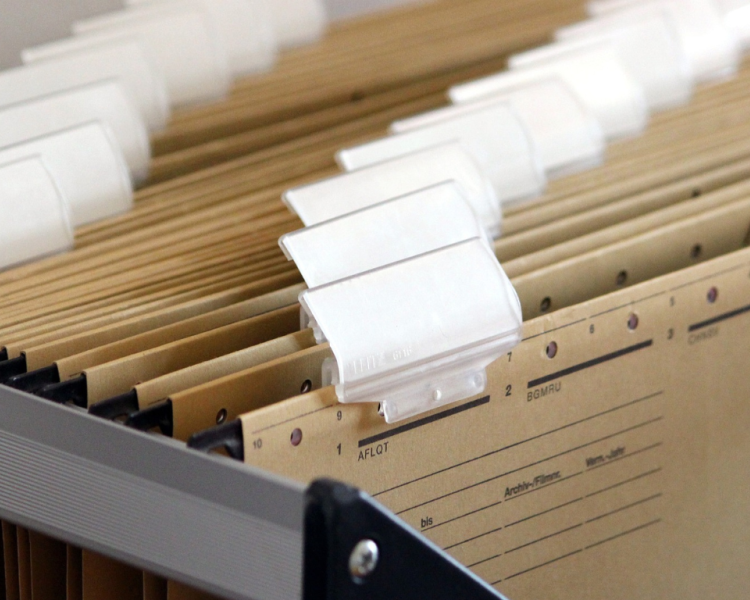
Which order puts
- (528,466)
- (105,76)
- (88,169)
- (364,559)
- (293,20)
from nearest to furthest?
(364,559) → (528,466) → (88,169) → (105,76) → (293,20)

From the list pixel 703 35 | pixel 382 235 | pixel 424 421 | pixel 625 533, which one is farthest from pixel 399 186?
pixel 703 35

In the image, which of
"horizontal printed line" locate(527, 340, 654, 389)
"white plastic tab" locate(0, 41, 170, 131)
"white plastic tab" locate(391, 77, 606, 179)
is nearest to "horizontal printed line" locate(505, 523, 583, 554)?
"horizontal printed line" locate(527, 340, 654, 389)

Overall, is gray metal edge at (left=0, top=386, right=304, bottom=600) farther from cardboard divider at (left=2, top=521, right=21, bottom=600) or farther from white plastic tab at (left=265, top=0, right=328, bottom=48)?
white plastic tab at (left=265, top=0, right=328, bottom=48)

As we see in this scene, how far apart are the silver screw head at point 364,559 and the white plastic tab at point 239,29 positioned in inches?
30.8

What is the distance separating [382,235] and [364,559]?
0.25m

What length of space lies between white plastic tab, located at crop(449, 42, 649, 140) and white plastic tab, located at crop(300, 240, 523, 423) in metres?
0.38

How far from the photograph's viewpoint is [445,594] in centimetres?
55

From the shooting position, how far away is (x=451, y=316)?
0.63m

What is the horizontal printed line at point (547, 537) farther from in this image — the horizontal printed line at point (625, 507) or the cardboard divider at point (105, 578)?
the cardboard divider at point (105, 578)

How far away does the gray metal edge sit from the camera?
53cm

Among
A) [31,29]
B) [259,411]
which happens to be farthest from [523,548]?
[31,29]

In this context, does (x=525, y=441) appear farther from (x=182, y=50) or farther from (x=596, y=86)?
(x=182, y=50)

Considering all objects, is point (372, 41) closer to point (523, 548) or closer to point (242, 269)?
point (242, 269)

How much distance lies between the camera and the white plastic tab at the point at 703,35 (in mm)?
1137
